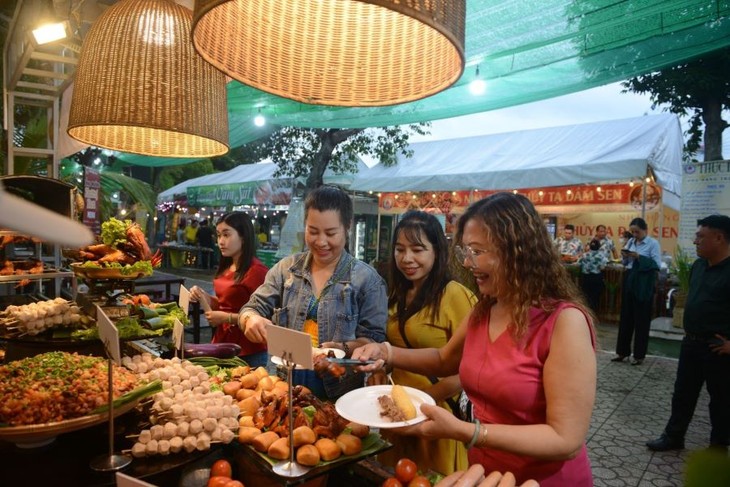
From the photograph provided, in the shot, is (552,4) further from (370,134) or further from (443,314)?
(370,134)

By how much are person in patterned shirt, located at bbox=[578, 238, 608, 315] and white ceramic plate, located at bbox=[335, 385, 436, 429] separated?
8686 mm

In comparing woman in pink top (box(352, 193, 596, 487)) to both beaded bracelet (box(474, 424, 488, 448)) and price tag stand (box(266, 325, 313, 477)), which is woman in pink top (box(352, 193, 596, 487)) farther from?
price tag stand (box(266, 325, 313, 477))

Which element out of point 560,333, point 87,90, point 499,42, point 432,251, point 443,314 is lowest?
point 443,314

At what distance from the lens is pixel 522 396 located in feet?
5.71

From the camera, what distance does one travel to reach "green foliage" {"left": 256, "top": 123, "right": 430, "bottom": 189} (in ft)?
35.5

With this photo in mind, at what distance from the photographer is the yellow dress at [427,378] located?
2.56m

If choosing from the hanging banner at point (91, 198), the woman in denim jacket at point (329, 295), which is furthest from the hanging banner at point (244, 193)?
the woman in denim jacket at point (329, 295)

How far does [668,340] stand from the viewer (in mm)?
8750

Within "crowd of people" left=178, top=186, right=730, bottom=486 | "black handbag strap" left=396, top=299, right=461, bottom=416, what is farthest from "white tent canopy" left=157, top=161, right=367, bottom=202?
"black handbag strap" left=396, top=299, right=461, bottom=416

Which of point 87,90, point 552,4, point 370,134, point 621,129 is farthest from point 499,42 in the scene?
point 370,134

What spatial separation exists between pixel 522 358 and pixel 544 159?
868cm

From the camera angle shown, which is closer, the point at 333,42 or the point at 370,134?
the point at 333,42

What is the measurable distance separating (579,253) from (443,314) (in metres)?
10.3

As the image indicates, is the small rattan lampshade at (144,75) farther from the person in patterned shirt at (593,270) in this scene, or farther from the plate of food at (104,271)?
the person in patterned shirt at (593,270)
